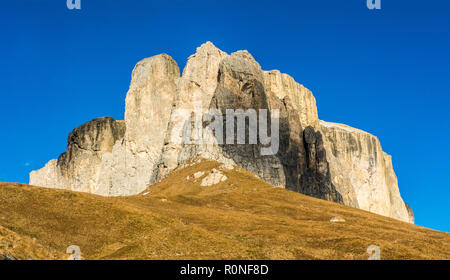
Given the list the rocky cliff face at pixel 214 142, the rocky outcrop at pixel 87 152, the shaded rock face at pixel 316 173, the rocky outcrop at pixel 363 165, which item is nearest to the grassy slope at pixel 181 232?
the rocky cliff face at pixel 214 142

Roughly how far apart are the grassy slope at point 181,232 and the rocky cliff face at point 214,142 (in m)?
52.9

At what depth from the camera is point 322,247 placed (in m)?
55.1

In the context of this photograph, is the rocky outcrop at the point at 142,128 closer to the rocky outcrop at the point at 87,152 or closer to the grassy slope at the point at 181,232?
the rocky outcrop at the point at 87,152

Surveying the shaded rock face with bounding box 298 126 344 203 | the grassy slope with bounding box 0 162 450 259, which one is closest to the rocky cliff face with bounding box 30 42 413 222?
the shaded rock face with bounding box 298 126 344 203

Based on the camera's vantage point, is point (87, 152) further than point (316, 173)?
Yes

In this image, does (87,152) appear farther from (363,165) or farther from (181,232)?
(181,232)

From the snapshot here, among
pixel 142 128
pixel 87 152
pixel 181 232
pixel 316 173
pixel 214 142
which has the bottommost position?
pixel 181 232

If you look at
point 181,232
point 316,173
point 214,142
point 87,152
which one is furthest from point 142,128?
point 181,232

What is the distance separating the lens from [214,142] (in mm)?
127812

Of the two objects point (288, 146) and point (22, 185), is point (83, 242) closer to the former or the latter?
point (22, 185)

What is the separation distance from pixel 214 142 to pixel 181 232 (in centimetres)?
7335

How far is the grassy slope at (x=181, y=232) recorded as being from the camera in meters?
48.5

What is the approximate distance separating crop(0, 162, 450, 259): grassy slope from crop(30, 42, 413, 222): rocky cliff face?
52881mm
